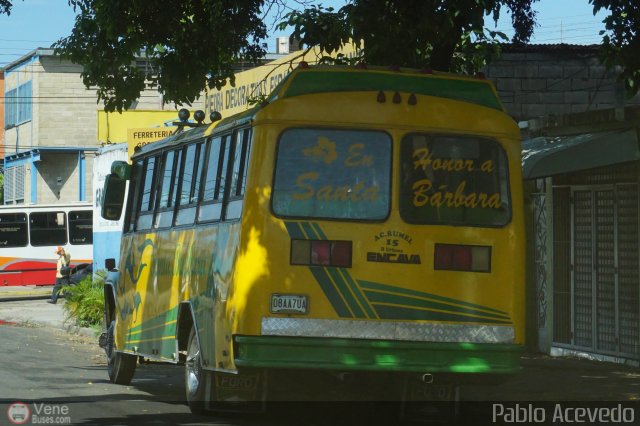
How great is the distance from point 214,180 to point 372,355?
2521 millimetres

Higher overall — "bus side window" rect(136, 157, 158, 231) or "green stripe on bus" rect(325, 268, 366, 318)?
"bus side window" rect(136, 157, 158, 231)

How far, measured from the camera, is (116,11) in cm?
1739

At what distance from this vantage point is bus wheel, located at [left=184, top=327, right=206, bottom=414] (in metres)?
12.0

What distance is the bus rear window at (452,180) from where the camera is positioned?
1106 cm

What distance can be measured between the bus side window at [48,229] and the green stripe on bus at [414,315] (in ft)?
112

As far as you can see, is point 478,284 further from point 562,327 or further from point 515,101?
point 515,101

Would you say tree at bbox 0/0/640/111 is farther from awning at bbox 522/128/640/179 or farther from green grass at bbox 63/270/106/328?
green grass at bbox 63/270/106/328

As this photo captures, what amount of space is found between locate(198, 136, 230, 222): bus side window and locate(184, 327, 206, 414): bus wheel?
113cm

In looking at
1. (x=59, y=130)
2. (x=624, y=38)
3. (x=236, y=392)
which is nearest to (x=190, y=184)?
(x=236, y=392)

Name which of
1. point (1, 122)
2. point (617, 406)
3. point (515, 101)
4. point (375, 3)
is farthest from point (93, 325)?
point (1, 122)

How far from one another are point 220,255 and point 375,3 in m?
4.82

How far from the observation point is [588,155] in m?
16.1

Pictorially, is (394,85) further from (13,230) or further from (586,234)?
(13,230)

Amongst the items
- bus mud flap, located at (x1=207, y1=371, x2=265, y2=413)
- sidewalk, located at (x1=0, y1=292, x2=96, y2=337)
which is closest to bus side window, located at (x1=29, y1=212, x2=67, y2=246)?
sidewalk, located at (x1=0, y1=292, x2=96, y2=337)
